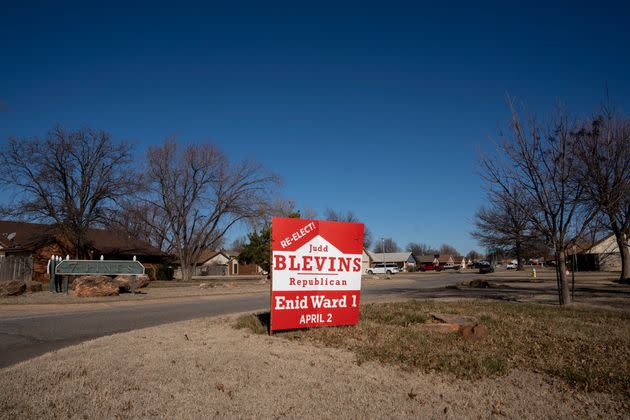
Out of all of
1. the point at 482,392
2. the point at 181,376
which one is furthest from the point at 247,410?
the point at 482,392

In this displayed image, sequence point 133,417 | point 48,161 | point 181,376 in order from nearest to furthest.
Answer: point 133,417, point 181,376, point 48,161

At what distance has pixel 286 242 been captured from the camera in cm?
898

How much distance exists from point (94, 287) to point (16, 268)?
18.8 meters

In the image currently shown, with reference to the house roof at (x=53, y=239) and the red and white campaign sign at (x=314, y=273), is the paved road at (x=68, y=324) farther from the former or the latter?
the house roof at (x=53, y=239)

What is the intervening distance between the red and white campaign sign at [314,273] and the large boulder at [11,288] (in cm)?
1507

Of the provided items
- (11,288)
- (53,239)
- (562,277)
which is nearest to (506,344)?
(562,277)

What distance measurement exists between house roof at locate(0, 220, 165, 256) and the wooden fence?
200 cm

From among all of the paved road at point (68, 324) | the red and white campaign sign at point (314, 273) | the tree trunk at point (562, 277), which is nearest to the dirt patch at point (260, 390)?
the paved road at point (68, 324)

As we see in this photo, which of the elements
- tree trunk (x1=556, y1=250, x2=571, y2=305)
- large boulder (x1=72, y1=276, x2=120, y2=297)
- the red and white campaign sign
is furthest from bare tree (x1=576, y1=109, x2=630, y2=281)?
large boulder (x1=72, y1=276, x2=120, y2=297)

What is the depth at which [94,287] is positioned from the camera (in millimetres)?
18844

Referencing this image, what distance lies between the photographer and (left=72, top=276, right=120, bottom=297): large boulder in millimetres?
18625

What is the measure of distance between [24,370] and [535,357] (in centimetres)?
719

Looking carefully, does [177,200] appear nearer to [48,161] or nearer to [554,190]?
[48,161]

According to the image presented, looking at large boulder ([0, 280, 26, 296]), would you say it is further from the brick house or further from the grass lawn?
the brick house
